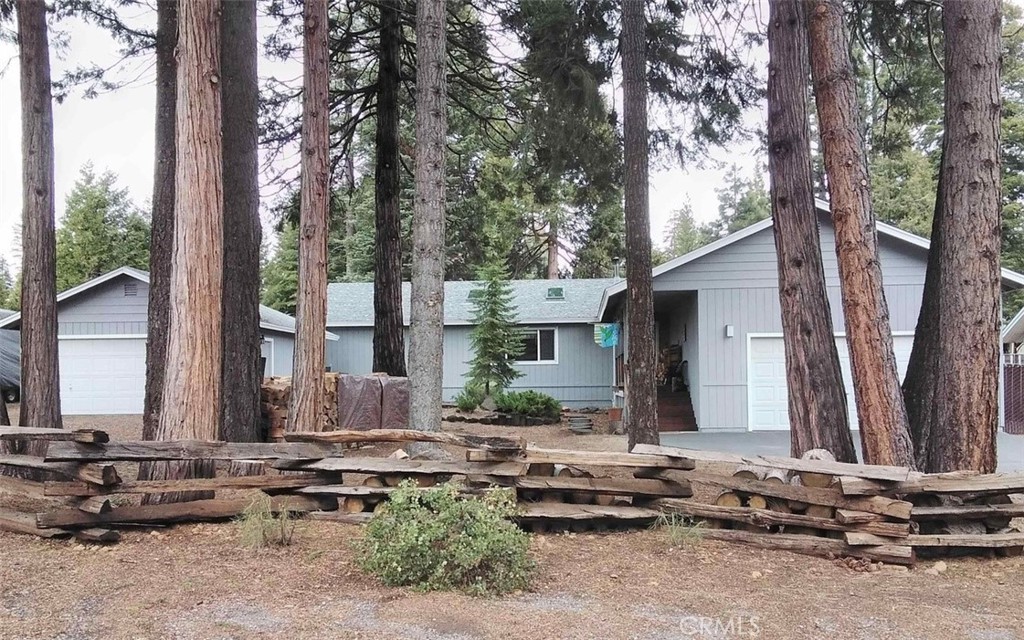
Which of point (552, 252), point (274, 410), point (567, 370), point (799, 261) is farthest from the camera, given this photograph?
point (552, 252)

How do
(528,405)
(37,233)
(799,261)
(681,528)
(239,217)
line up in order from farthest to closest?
(528,405)
(37,233)
(239,217)
(799,261)
(681,528)

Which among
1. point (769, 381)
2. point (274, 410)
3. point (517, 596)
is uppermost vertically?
point (769, 381)

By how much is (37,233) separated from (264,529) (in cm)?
615

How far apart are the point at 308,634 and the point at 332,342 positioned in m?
19.6

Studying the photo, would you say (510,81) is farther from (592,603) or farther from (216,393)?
(592,603)

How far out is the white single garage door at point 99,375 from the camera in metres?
18.5

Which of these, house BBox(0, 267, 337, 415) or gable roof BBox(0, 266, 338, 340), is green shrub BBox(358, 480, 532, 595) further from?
house BBox(0, 267, 337, 415)

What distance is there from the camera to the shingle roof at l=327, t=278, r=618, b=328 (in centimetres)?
2175

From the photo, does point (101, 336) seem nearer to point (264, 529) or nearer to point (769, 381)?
point (264, 529)

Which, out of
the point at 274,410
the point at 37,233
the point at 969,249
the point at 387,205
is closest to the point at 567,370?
the point at 387,205

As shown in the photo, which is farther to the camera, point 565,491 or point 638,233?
point 638,233

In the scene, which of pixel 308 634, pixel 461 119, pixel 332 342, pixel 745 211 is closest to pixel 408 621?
pixel 308 634

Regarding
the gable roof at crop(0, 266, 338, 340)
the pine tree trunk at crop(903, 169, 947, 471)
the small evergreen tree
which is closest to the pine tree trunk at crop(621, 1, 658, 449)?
the pine tree trunk at crop(903, 169, 947, 471)

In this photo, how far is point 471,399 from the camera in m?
17.9
